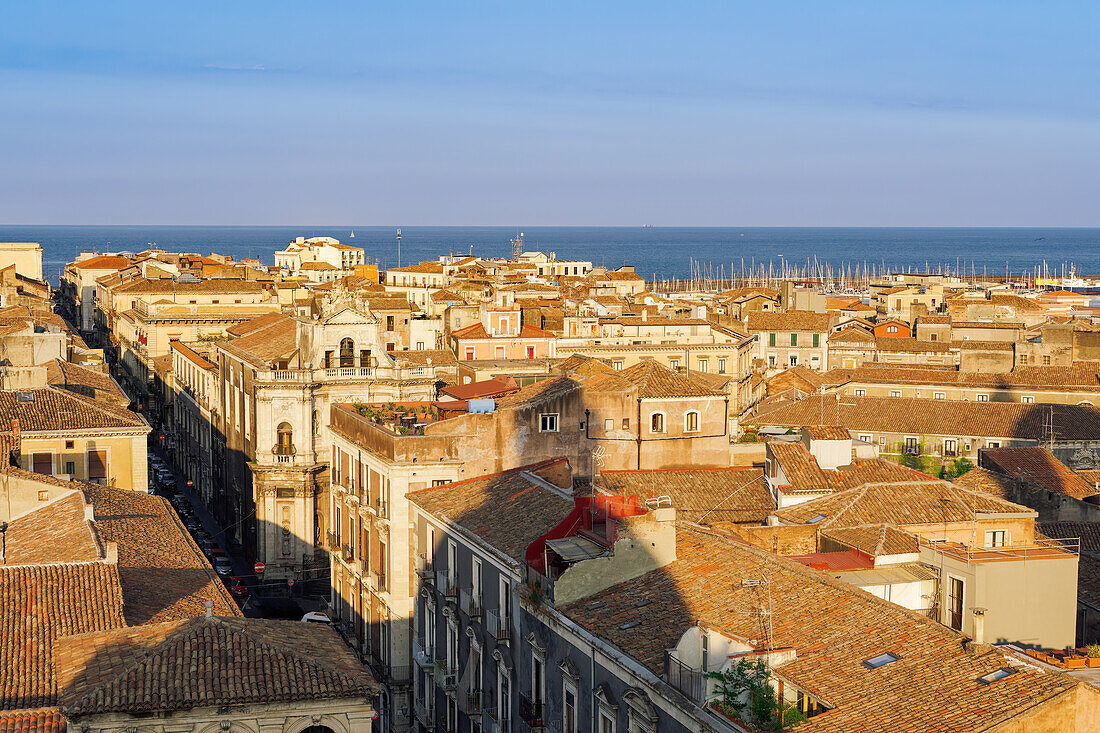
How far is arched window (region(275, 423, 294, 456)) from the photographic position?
163 ft

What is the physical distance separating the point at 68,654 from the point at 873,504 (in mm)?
16076

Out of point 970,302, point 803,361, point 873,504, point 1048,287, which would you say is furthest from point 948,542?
point 1048,287

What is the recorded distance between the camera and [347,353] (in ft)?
163

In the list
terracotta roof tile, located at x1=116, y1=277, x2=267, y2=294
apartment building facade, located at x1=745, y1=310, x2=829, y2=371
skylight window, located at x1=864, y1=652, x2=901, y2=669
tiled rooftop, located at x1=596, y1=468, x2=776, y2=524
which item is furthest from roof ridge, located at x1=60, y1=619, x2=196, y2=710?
terracotta roof tile, located at x1=116, y1=277, x2=267, y2=294

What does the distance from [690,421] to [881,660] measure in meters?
18.7

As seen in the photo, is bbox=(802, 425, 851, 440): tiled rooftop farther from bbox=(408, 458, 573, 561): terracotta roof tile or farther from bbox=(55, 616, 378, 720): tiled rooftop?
bbox=(55, 616, 378, 720): tiled rooftop

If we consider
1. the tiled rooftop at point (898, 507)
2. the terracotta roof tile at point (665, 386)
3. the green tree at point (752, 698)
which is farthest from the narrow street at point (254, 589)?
the green tree at point (752, 698)

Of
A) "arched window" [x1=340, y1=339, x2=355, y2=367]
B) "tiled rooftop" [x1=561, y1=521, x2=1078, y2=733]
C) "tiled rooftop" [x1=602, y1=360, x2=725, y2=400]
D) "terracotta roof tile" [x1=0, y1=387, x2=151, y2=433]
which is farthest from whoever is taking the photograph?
"arched window" [x1=340, y1=339, x2=355, y2=367]

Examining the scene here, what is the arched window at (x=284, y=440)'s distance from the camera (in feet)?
163

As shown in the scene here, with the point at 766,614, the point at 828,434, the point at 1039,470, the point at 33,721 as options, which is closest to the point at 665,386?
the point at 828,434

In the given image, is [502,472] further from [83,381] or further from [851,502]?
[83,381]

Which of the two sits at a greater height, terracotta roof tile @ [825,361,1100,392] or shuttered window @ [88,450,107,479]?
shuttered window @ [88,450,107,479]

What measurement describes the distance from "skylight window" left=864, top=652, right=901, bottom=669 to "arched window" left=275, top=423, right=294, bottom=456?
3536 centimetres

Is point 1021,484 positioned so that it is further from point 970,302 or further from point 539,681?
point 970,302
